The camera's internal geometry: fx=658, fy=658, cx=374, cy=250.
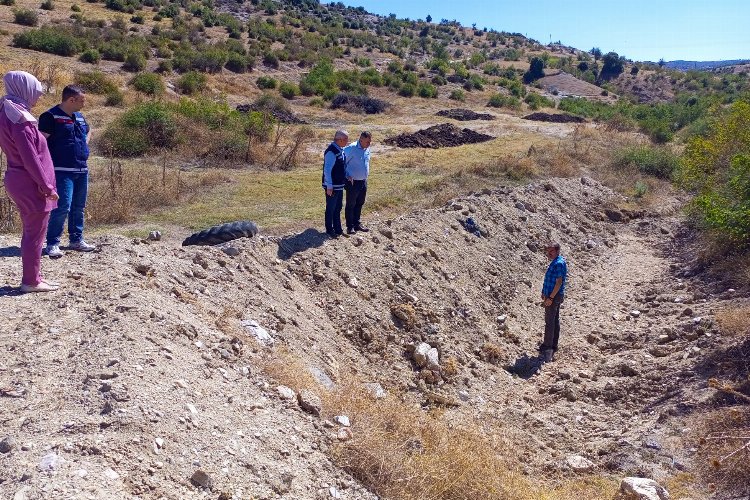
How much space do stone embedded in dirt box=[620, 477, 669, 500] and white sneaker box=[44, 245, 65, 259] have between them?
5.40 meters

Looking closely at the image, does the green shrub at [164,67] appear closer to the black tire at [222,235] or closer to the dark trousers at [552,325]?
the black tire at [222,235]

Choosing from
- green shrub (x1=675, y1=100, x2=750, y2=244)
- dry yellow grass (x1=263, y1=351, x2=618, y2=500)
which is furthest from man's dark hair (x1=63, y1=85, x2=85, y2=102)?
green shrub (x1=675, y1=100, x2=750, y2=244)

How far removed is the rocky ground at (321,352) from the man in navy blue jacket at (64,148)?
40 centimetres

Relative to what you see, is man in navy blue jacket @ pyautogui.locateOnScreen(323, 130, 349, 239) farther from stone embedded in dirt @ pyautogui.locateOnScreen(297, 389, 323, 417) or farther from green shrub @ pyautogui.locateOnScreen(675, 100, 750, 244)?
green shrub @ pyautogui.locateOnScreen(675, 100, 750, 244)

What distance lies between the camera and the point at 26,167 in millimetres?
5184

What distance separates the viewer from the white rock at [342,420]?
5.07 metres

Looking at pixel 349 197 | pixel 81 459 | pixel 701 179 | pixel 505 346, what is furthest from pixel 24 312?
pixel 701 179

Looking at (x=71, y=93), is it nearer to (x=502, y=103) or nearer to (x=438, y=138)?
(x=438, y=138)

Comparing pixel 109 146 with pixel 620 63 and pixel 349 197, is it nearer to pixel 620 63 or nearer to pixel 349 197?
pixel 349 197

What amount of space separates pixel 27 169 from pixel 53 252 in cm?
121

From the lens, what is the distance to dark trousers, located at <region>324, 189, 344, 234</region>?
8.37 metres

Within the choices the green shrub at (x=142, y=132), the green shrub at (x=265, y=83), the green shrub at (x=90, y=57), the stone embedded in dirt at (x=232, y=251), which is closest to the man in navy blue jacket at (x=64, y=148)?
the stone embedded in dirt at (x=232, y=251)

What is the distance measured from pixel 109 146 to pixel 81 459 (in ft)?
41.4

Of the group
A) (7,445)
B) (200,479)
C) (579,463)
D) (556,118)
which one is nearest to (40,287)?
(7,445)
